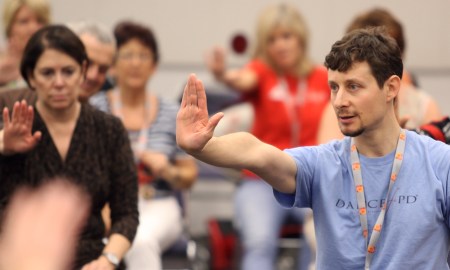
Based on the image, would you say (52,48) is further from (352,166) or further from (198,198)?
(198,198)

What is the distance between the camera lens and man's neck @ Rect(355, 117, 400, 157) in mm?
2576

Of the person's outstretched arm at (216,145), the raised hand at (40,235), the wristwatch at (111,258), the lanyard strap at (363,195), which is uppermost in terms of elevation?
the raised hand at (40,235)

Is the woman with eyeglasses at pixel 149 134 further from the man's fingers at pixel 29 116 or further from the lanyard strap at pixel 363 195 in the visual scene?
the lanyard strap at pixel 363 195

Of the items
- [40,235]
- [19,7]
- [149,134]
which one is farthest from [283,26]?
[40,235]

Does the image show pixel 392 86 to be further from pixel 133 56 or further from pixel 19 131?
pixel 133 56

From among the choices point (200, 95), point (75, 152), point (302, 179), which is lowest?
point (75, 152)

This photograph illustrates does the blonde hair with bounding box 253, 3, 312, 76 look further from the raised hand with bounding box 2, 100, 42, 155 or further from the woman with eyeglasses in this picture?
the raised hand with bounding box 2, 100, 42, 155

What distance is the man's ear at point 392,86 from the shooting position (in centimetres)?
260

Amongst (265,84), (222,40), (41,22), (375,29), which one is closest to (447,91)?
(222,40)

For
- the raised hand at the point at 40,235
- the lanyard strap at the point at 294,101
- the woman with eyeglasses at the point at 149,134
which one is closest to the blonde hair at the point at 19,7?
the woman with eyeglasses at the point at 149,134

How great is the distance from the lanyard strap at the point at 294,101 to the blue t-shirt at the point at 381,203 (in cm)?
185

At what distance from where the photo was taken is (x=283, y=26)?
4.57m

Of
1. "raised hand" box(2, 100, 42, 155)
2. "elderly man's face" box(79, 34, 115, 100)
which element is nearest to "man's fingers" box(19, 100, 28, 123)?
"raised hand" box(2, 100, 42, 155)

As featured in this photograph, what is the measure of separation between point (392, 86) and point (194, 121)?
63 centimetres
